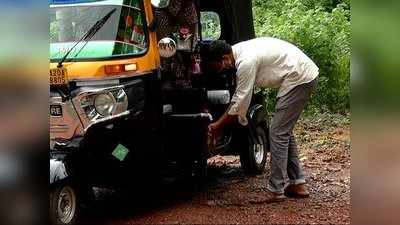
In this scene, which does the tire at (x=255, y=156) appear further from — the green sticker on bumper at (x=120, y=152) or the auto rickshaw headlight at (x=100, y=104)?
the auto rickshaw headlight at (x=100, y=104)

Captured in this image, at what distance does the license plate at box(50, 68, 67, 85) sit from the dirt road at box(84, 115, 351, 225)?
4.32ft

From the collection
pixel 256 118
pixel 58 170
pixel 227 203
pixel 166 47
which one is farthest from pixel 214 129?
pixel 58 170

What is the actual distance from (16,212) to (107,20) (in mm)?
2799

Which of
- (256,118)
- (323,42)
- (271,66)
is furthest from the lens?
(323,42)

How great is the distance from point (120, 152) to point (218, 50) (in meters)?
1.46

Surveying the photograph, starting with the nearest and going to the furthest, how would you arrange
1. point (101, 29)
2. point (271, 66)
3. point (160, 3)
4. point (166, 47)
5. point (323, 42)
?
point (101, 29) → point (166, 47) → point (160, 3) → point (271, 66) → point (323, 42)

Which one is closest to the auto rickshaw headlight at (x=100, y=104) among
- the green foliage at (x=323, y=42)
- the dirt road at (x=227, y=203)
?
the dirt road at (x=227, y=203)

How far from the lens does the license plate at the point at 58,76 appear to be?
187 inches

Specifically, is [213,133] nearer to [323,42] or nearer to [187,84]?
[187,84]

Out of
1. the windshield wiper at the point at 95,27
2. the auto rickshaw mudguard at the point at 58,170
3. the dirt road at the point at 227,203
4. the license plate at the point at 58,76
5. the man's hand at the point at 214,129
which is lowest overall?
the dirt road at the point at 227,203

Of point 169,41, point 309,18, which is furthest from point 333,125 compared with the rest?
point 169,41

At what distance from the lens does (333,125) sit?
36.5 ft

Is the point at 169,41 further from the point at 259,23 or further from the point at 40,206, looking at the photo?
the point at 259,23

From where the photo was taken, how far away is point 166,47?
5.24 metres
